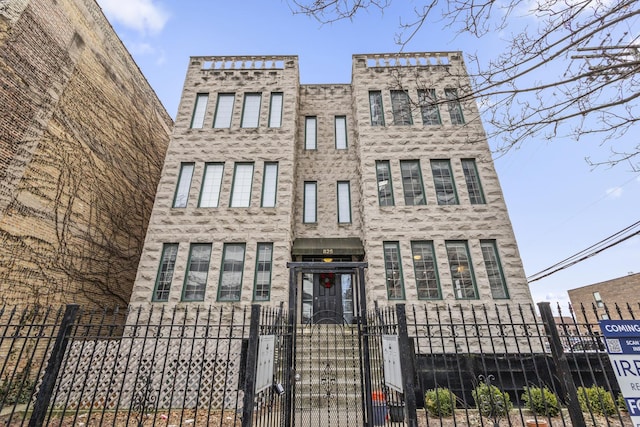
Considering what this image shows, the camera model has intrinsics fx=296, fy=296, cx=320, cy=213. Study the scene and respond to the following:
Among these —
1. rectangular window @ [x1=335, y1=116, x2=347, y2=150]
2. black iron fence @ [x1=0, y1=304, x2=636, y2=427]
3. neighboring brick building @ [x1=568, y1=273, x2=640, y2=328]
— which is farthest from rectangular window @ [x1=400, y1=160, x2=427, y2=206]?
neighboring brick building @ [x1=568, y1=273, x2=640, y2=328]

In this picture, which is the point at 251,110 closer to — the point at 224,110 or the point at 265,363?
the point at 224,110

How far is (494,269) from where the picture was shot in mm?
11516

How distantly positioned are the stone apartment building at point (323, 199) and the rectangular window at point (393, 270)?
0.14 ft

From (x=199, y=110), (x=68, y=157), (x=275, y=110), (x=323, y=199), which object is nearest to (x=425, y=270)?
(x=323, y=199)

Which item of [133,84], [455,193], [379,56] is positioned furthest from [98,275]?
[379,56]

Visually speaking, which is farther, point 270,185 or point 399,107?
point 399,107

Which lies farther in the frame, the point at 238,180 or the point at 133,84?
the point at 133,84

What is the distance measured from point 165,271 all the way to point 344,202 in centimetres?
832

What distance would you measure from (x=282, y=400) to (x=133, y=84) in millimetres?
16555

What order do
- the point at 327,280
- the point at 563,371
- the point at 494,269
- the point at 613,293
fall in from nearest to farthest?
the point at 563,371, the point at 494,269, the point at 327,280, the point at 613,293

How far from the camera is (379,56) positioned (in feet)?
51.3

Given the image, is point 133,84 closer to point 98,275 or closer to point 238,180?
point 238,180

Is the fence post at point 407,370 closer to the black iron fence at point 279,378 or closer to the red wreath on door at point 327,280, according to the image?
the black iron fence at point 279,378

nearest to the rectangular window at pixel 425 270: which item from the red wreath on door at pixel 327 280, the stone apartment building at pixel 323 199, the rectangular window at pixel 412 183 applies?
the stone apartment building at pixel 323 199
